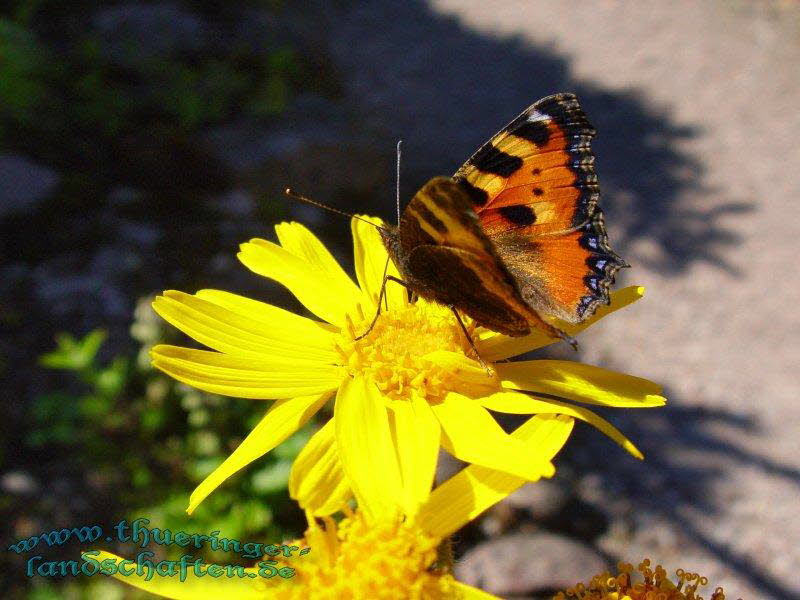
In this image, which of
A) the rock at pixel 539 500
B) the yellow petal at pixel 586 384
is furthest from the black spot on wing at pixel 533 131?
the rock at pixel 539 500

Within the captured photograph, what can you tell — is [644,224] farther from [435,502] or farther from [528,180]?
[435,502]

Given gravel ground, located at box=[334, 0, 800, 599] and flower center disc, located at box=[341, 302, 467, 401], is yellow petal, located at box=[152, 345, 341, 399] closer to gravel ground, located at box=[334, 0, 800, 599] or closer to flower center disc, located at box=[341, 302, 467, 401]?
flower center disc, located at box=[341, 302, 467, 401]

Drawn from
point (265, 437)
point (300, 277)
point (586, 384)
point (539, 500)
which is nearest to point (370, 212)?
point (539, 500)

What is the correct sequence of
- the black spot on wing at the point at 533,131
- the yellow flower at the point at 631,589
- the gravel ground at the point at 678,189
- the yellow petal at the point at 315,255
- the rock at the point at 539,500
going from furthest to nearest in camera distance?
the gravel ground at the point at 678,189
the rock at the point at 539,500
the yellow petal at the point at 315,255
the black spot on wing at the point at 533,131
the yellow flower at the point at 631,589

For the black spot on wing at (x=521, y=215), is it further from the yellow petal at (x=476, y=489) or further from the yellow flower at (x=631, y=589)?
the yellow flower at (x=631, y=589)

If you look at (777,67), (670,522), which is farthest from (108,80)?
(777,67)

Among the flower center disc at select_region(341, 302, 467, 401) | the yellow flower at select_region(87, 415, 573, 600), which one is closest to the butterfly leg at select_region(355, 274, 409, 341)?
the flower center disc at select_region(341, 302, 467, 401)
